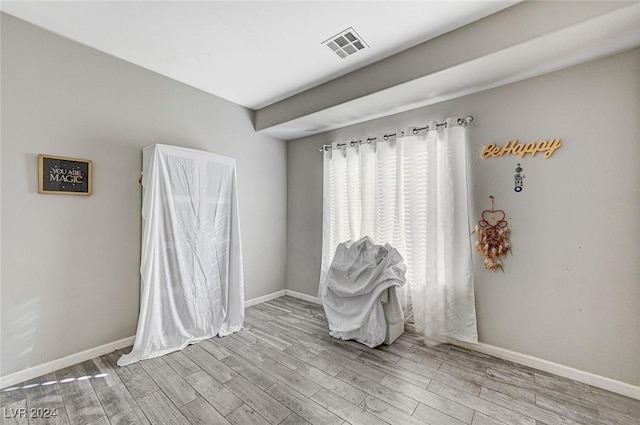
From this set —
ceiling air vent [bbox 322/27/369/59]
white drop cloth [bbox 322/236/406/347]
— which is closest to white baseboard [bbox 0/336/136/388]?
white drop cloth [bbox 322/236/406/347]

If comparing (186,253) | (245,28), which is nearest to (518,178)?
(245,28)

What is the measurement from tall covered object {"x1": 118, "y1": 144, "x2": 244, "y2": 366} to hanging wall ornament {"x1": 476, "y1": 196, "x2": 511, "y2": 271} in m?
2.59

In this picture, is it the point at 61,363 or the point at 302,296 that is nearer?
the point at 61,363

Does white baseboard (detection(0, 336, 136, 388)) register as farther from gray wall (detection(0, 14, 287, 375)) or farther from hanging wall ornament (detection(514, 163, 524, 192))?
hanging wall ornament (detection(514, 163, 524, 192))

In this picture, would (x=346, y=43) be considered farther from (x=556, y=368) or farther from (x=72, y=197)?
(x=556, y=368)

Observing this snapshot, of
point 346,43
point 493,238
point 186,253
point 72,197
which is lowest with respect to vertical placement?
point 186,253

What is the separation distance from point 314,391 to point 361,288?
106 centimetres

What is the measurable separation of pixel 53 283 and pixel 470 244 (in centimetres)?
377

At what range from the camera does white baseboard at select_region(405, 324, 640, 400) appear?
188 centimetres

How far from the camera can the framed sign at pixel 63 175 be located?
6.94 ft

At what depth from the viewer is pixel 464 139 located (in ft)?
8.47

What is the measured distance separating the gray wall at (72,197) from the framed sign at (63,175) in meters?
0.06

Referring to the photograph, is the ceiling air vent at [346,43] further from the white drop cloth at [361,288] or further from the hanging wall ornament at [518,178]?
the white drop cloth at [361,288]

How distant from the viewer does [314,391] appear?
192 centimetres
